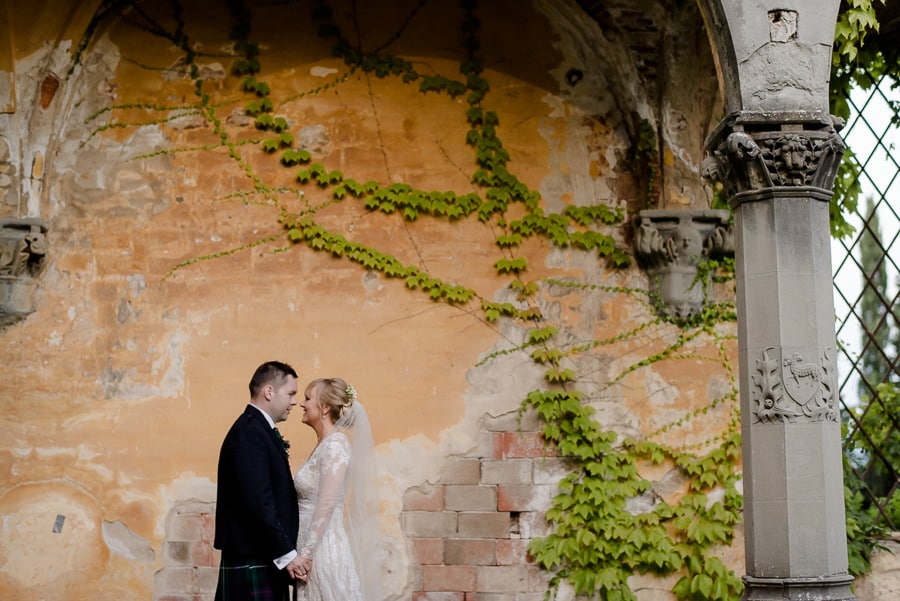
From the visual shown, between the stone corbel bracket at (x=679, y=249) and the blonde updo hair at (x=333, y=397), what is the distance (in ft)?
9.51

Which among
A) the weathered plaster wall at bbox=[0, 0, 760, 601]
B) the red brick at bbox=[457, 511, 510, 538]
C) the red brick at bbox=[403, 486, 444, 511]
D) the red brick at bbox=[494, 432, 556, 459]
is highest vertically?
the weathered plaster wall at bbox=[0, 0, 760, 601]

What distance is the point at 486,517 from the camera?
7738 mm

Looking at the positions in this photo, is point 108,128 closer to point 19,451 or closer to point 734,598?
point 19,451

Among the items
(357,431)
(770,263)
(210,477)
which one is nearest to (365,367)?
(210,477)

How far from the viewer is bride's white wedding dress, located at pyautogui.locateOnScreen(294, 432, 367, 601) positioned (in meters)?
5.66

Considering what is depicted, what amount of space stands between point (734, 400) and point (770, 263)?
2325 mm

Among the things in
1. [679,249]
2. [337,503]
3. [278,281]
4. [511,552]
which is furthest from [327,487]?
[679,249]

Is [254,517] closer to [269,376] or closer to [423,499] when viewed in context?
[269,376]

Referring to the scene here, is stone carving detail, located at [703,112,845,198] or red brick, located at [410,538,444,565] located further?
red brick, located at [410,538,444,565]

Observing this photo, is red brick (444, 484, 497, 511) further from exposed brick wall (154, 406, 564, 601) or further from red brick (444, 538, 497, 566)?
red brick (444, 538, 497, 566)

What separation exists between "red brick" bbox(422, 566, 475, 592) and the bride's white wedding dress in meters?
1.91

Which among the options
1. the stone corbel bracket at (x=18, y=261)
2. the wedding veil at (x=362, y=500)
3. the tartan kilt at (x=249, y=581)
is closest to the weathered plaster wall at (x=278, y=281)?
the stone corbel bracket at (x=18, y=261)

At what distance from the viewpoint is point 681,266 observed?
26.3ft

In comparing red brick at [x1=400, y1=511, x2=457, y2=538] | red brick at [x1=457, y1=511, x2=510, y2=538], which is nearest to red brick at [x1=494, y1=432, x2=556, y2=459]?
red brick at [x1=457, y1=511, x2=510, y2=538]
